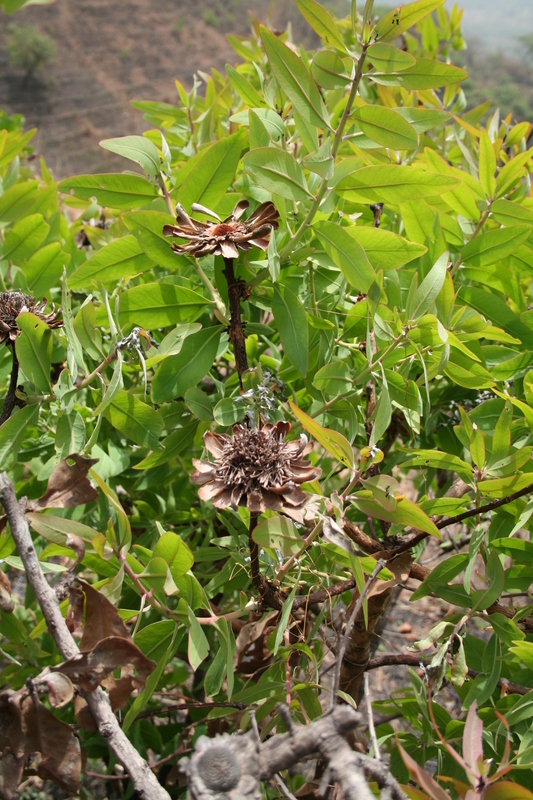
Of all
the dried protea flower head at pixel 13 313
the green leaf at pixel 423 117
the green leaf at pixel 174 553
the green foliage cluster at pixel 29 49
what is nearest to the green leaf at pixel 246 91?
the green leaf at pixel 423 117

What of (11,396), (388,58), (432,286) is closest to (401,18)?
(388,58)

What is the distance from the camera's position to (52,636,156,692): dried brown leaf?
52 centimetres

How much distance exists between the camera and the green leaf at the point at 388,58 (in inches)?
24.4

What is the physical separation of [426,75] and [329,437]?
0.40 meters

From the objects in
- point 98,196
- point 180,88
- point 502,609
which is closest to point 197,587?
point 502,609

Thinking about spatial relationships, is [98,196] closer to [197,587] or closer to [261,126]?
[261,126]

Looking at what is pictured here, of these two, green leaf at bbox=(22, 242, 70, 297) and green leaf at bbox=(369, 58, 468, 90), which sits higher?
green leaf at bbox=(369, 58, 468, 90)

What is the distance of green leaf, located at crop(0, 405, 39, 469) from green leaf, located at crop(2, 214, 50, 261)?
0.34 meters

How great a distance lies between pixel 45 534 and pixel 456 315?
50cm

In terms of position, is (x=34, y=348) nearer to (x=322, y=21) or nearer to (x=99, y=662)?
(x=99, y=662)

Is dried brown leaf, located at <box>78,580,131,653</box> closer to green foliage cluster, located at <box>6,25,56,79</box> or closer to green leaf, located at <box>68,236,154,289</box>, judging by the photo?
green leaf, located at <box>68,236,154,289</box>

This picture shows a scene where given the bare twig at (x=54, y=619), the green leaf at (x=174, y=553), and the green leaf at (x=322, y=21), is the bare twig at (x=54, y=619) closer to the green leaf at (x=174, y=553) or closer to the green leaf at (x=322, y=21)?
the green leaf at (x=174, y=553)

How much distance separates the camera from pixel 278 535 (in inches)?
23.4

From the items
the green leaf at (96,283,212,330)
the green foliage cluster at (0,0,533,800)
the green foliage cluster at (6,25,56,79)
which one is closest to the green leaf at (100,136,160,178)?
the green foliage cluster at (0,0,533,800)
